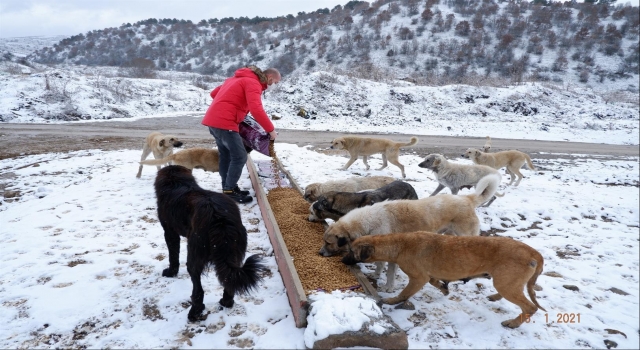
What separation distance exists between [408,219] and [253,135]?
360 cm

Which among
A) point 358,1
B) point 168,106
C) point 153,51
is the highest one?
point 358,1

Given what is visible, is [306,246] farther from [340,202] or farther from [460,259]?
[460,259]

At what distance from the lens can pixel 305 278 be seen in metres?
3.70

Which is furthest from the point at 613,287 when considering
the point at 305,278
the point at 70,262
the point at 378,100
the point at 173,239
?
the point at 378,100

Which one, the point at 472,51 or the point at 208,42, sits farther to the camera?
the point at 208,42

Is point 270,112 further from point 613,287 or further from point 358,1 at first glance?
point 358,1

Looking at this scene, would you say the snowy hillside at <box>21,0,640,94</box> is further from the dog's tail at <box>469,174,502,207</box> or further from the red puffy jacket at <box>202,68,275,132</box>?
the dog's tail at <box>469,174,502,207</box>

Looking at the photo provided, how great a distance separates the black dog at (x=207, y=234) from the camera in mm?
2715

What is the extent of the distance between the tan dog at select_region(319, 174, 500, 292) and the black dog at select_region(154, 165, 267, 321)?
1.38 m

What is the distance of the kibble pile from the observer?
366 cm

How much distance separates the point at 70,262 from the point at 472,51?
52.1m

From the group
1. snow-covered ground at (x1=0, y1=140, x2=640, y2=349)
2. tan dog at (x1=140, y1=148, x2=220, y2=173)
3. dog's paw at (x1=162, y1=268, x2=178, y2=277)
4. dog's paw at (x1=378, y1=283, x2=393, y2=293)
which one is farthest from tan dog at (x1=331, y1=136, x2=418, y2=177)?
dog's paw at (x1=162, y1=268, x2=178, y2=277)

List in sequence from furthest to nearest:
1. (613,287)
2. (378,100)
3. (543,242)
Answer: (378,100) < (543,242) < (613,287)

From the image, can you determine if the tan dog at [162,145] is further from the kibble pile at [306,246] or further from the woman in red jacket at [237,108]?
the kibble pile at [306,246]
